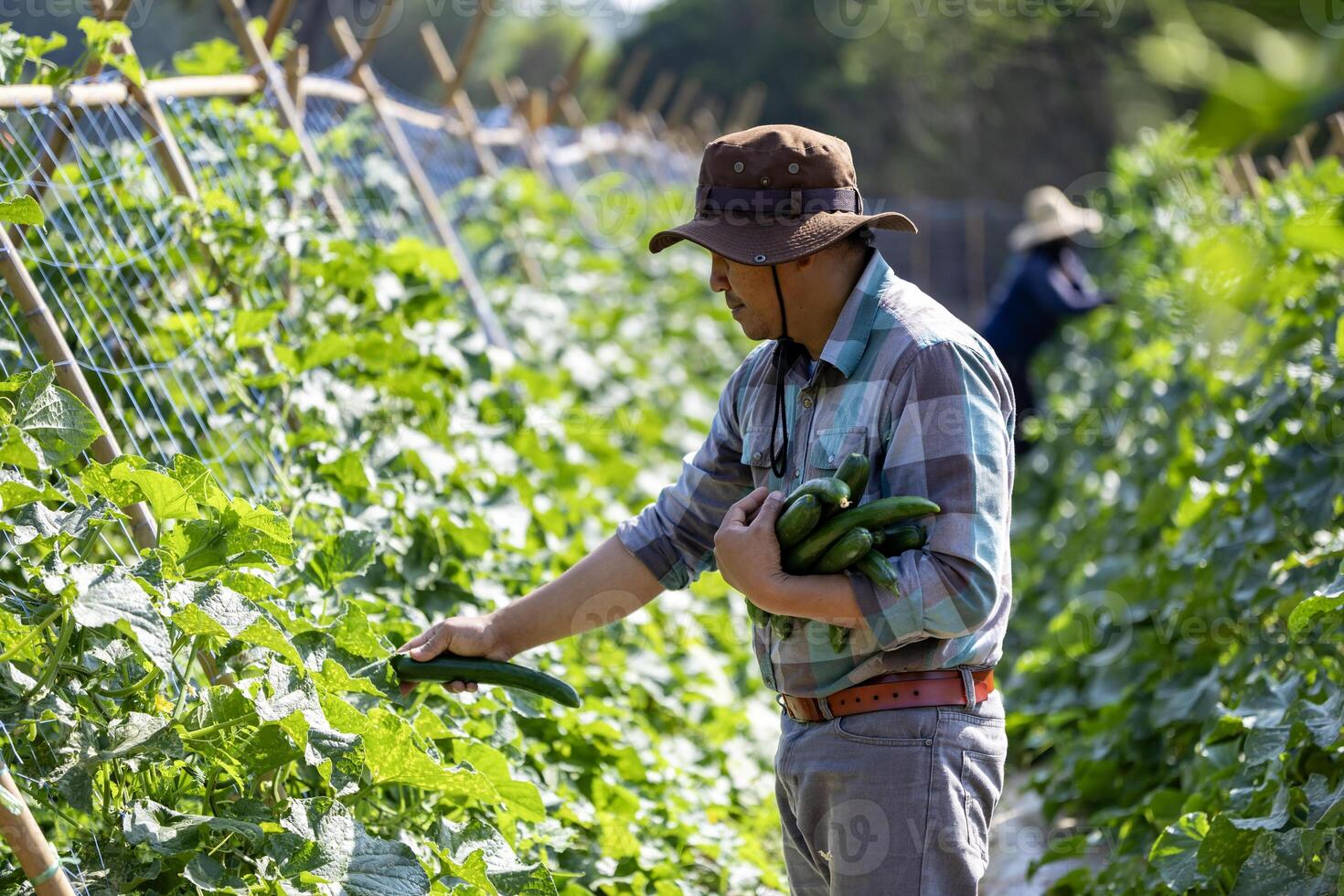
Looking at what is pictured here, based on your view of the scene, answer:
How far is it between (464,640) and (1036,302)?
556 cm

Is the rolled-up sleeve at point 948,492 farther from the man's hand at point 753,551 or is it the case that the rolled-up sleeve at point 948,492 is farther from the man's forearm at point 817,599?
the man's hand at point 753,551

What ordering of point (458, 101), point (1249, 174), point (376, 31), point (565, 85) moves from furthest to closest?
1. point (565, 85)
2. point (458, 101)
3. point (1249, 174)
4. point (376, 31)

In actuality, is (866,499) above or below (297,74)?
below

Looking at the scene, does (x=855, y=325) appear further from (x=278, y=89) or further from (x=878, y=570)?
(x=278, y=89)

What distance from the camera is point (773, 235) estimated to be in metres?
2.18

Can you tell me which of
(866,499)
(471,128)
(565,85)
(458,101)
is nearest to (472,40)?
(458,101)

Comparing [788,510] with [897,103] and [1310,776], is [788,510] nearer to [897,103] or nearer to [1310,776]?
[1310,776]

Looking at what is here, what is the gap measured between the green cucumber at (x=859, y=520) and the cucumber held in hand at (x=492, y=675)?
1.88ft

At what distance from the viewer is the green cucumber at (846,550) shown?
2.02 meters

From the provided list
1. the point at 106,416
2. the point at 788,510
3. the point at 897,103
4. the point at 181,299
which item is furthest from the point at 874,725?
the point at 897,103

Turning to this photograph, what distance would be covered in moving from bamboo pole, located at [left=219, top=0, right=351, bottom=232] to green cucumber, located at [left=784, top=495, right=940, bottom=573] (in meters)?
2.78

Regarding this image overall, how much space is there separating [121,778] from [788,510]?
47.2 inches

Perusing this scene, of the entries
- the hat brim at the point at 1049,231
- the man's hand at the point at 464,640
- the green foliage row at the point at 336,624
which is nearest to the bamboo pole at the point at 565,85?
the hat brim at the point at 1049,231

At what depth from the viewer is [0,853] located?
2.27 metres
